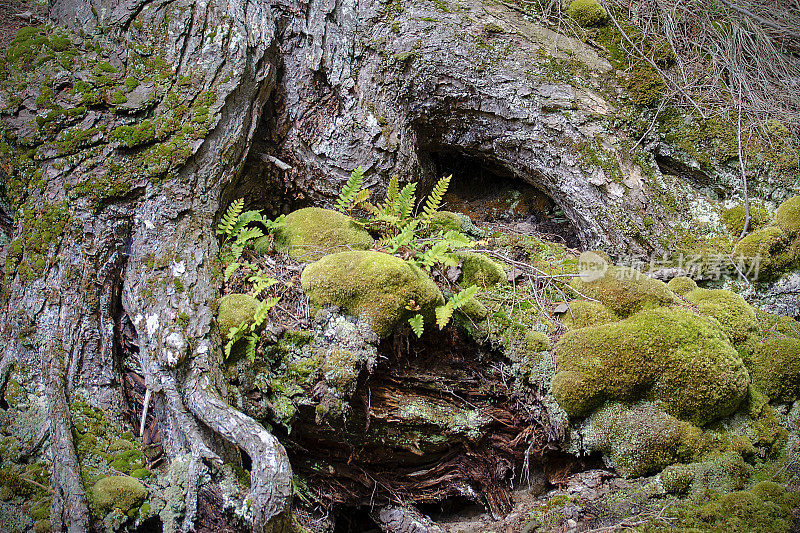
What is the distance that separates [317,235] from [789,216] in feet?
13.9

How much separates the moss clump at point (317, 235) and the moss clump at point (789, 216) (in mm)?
3709

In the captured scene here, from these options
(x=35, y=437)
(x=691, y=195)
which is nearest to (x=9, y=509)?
(x=35, y=437)

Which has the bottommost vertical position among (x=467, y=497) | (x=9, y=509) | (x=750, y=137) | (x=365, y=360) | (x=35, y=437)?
(x=467, y=497)

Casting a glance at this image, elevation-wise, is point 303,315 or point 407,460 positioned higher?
point 303,315

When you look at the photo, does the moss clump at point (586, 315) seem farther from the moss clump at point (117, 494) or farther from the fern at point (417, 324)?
the moss clump at point (117, 494)

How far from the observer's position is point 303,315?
→ 136 inches

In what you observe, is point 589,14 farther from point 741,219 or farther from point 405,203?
point 405,203

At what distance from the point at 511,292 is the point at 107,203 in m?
3.24

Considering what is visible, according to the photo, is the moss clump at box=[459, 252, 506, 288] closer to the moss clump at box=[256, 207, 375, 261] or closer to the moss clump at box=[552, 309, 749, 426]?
the moss clump at box=[256, 207, 375, 261]

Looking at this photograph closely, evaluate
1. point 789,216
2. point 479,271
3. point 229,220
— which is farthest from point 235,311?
point 789,216

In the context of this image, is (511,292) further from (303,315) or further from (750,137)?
(750,137)

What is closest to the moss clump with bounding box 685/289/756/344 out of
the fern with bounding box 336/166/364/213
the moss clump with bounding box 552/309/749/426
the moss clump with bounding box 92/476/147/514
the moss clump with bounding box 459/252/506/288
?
the moss clump with bounding box 552/309/749/426

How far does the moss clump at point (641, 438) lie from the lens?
3.26 meters

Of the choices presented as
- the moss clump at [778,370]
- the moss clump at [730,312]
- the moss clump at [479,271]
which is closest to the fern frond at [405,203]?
the moss clump at [479,271]
